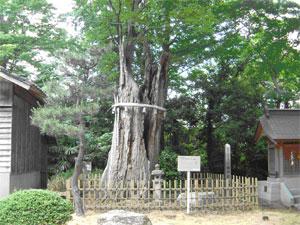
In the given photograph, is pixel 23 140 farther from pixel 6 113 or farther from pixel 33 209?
pixel 33 209

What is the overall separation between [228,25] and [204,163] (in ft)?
31.8

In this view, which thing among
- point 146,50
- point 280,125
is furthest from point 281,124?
point 146,50

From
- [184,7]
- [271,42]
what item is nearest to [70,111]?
[184,7]

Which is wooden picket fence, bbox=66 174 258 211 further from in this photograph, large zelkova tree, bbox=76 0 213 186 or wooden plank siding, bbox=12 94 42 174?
wooden plank siding, bbox=12 94 42 174

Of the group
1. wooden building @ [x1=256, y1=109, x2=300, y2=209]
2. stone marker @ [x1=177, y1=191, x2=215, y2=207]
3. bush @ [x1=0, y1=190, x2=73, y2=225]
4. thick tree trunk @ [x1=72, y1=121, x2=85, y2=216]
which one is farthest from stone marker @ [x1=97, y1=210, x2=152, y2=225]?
wooden building @ [x1=256, y1=109, x2=300, y2=209]

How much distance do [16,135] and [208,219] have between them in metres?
8.29

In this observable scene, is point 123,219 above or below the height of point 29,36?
below

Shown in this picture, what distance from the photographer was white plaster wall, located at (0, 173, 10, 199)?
49.7 ft

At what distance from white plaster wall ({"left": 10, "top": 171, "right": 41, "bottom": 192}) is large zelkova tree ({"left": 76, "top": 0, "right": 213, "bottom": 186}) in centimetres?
345

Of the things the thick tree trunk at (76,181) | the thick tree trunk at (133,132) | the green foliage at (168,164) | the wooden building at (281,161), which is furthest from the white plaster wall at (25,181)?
the wooden building at (281,161)

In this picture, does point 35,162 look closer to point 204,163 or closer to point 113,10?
point 113,10

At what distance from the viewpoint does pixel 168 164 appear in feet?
64.8

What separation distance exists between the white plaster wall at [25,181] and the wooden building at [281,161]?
11.8 metres

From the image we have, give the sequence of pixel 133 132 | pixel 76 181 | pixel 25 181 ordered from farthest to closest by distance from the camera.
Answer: pixel 25 181, pixel 133 132, pixel 76 181
